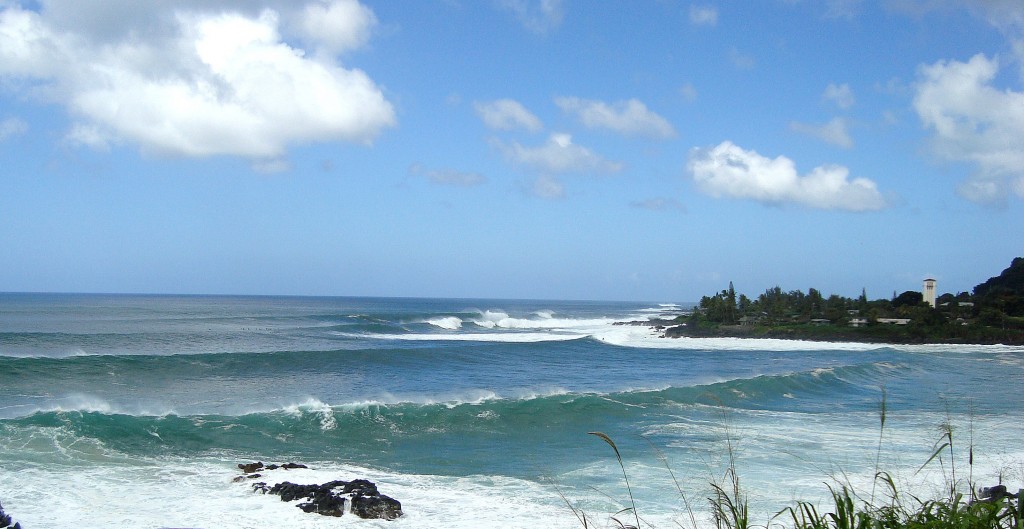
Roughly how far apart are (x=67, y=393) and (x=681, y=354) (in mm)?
27669

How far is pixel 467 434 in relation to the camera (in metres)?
13.8

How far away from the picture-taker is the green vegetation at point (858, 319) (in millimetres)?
43906

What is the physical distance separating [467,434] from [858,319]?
158 feet

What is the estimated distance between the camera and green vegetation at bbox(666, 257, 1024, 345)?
144 feet

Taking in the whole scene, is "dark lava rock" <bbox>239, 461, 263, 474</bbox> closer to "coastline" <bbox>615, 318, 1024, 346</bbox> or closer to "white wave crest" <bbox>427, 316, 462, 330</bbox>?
"coastline" <bbox>615, 318, 1024, 346</bbox>

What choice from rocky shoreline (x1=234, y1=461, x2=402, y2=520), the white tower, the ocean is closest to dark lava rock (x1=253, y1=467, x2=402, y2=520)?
rocky shoreline (x1=234, y1=461, x2=402, y2=520)

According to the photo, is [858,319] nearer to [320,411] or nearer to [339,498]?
[320,411]

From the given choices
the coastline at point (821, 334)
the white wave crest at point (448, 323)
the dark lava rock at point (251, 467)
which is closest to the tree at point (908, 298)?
the coastline at point (821, 334)

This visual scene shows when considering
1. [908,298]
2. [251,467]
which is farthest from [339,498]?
[908,298]

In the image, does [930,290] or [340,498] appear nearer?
[340,498]

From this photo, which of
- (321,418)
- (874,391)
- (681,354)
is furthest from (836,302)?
(321,418)

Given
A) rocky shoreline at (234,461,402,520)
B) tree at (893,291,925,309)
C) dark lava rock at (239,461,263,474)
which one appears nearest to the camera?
rocky shoreline at (234,461,402,520)

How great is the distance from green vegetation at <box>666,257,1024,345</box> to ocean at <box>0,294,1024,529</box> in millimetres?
16550

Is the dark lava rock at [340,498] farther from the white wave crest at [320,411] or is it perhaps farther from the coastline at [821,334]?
the coastline at [821,334]
